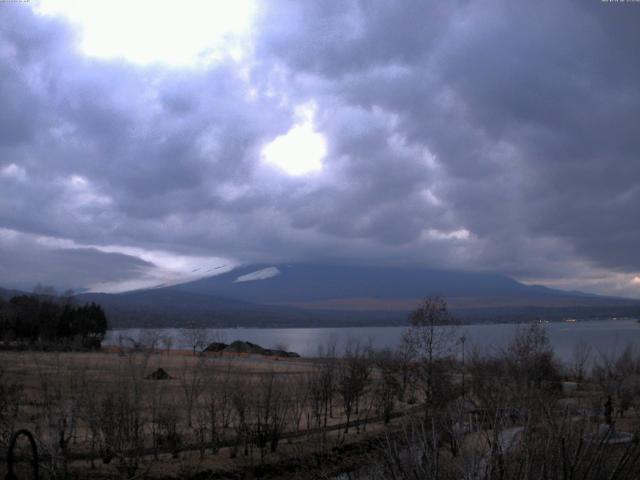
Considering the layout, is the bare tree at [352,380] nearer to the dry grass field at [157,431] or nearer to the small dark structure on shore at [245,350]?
the dry grass field at [157,431]

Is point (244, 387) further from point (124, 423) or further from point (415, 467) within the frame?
point (415, 467)

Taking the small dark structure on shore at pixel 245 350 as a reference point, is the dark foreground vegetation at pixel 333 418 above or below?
above

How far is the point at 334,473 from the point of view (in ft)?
75.9

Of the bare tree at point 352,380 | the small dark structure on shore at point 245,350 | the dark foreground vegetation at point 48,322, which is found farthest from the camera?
the small dark structure on shore at point 245,350

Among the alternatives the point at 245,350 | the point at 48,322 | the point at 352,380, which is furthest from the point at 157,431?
the point at 245,350

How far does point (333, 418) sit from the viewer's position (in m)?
33.6

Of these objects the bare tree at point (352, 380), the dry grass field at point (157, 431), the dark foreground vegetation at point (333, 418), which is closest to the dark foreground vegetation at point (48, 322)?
the dark foreground vegetation at point (333, 418)

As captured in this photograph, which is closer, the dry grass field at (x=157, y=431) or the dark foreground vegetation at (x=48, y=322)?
the dry grass field at (x=157, y=431)

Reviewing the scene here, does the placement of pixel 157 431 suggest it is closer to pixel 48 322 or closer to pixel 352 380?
pixel 352 380

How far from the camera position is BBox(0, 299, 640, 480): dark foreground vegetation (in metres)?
9.75

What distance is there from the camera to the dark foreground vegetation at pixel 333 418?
32.0 feet

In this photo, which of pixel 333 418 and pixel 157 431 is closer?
pixel 157 431

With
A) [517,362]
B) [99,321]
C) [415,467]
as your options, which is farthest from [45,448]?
[99,321]

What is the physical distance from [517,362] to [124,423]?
2216 cm
